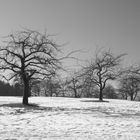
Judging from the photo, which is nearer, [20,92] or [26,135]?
[26,135]

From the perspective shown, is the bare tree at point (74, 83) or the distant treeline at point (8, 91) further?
the distant treeline at point (8, 91)

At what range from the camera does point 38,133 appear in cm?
696

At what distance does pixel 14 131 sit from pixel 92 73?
23.0 m

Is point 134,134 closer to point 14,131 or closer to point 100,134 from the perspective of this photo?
point 100,134

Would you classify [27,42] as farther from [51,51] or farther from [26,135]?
[26,135]

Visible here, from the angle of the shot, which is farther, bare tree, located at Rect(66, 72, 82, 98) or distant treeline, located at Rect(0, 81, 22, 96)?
distant treeline, located at Rect(0, 81, 22, 96)

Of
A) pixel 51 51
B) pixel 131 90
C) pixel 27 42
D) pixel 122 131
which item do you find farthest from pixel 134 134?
pixel 131 90

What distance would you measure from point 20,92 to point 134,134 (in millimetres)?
64726

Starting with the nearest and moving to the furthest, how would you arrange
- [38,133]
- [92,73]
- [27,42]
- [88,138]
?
[88,138] → [38,133] → [27,42] → [92,73]

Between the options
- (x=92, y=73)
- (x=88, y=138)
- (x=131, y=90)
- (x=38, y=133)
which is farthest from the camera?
(x=131, y=90)

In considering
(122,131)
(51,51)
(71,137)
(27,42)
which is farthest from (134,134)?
(27,42)

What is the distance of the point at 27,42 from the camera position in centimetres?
1831

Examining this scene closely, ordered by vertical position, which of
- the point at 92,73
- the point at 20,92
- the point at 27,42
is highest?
the point at 27,42

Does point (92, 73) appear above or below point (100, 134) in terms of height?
above
